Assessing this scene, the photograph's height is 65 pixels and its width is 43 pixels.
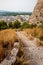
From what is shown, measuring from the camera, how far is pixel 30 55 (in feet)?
27.8

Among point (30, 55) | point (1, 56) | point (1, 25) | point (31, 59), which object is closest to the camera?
point (1, 56)

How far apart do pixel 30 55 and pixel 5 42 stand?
1.12 m

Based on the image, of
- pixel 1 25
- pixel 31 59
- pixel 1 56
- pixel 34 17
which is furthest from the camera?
pixel 34 17

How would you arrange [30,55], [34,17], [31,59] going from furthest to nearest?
1. [34,17]
2. [30,55]
3. [31,59]

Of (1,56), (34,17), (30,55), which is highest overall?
(1,56)

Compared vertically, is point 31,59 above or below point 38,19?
above

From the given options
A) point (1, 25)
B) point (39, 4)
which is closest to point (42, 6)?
point (39, 4)

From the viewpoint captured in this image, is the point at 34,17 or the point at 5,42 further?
the point at 34,17

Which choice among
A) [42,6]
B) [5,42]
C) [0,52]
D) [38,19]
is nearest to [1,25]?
[38,19]

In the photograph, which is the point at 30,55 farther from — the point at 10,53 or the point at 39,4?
the point at 39,4

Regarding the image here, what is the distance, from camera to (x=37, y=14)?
35.2 metres

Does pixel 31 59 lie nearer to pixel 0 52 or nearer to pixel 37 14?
pixel 0 52

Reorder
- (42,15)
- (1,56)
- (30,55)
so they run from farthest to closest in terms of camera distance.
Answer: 1. (42,15)
2. (30,55)
3. (1,56)

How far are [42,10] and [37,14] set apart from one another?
1231mm
